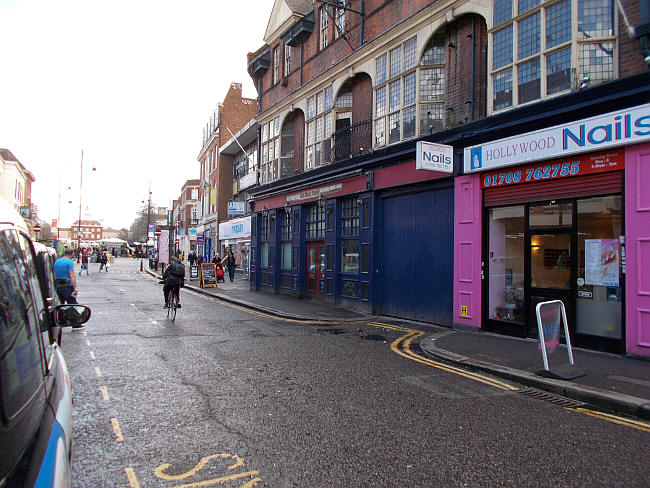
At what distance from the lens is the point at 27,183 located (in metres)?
51.6

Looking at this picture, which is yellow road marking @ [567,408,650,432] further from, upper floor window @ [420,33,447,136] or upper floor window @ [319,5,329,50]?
upper floor window @ [319,5,329,50]

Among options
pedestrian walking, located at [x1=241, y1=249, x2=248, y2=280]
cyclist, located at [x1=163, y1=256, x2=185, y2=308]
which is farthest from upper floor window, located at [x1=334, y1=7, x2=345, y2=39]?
pedestrian walking, located at [x1=241, y1=249, x2=248, y2=280]

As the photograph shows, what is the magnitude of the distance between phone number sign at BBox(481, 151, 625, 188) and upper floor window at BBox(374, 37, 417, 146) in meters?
3.15

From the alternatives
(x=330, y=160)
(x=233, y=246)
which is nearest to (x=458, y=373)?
(x=330, y=160)

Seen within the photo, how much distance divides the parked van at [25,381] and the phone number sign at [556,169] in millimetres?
8577

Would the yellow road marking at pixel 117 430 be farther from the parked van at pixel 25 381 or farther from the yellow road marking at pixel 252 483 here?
the parked van at pixel 25 381

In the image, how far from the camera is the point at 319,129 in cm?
1655

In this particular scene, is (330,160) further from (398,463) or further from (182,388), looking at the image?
(398,463)

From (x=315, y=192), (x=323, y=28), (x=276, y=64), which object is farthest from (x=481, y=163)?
(x=276, y=64)

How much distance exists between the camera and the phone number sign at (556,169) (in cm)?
771

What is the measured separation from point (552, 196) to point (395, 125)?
17.4 feet

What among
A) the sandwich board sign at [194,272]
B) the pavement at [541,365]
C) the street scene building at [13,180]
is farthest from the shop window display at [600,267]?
the street scene building at [13,180]

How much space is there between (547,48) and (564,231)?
3.73 meters

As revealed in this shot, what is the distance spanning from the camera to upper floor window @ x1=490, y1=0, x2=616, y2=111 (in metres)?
8.19
